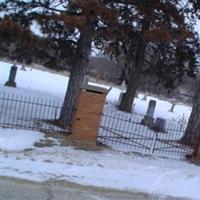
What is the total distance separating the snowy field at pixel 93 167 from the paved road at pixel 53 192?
0.81ft

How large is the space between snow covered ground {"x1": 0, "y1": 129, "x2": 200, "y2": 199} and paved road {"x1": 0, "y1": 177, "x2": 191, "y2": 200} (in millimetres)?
247

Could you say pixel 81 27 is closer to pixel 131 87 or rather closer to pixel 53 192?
pixel 53 192

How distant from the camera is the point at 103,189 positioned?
9289 millimetres

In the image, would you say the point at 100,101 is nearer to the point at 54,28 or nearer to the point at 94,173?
the point at 54,28

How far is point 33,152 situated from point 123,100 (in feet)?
55.7

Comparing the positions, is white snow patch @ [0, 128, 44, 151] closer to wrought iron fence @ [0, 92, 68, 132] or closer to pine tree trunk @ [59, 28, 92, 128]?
wrought iron fence @ [0, 92, 68, 132]

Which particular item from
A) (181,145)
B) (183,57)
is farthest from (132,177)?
(183,57)

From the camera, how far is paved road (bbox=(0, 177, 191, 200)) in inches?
314

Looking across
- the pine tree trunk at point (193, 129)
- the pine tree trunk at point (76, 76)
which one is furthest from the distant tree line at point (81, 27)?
the pine tree trunk at point (193, 129)

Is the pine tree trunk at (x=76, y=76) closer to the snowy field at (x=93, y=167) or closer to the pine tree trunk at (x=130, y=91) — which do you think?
the snowy field at (x=93, y=167)

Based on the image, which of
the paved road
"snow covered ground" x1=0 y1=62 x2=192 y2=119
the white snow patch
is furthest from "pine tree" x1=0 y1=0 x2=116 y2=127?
"snow covered ground" x1=0 y1=62 x2=192 y2=119

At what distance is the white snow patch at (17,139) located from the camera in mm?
10944

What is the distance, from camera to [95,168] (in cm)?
1073

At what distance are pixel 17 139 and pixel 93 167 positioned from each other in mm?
1923
